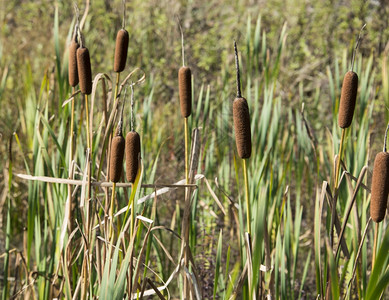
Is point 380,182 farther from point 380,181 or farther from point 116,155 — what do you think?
point 116,155

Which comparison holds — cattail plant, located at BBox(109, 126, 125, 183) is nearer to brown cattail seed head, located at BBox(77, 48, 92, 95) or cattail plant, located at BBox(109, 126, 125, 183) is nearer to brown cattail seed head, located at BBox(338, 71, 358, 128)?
brown cattail seed head, located at BBox(77, 48, 92, 95)

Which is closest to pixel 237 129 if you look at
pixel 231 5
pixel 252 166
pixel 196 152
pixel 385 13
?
pixel 196 152

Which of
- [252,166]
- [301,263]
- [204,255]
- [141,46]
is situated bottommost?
[301,263]

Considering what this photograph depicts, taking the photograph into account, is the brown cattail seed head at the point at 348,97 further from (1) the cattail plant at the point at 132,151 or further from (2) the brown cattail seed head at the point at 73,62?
(2) the brown cattail seed head at the point at 73,62

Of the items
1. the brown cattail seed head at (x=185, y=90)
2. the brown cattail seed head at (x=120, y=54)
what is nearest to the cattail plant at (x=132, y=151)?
the brown cattail seed head at (x=185, y=90)

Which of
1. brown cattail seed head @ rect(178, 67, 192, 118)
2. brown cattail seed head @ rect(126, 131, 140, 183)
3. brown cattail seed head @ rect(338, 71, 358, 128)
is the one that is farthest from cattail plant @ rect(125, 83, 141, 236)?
brown cattail seed head @ rect(338, 71, 358, 128)

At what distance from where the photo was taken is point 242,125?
957mm

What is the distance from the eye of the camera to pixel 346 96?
Result: 1087mm

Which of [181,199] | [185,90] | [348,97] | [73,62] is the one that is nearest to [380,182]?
[348,97]

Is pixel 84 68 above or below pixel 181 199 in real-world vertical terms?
above

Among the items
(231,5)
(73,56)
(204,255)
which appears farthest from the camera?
(231,5)

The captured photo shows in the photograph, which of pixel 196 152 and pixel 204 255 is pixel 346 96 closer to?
pixel 196 152

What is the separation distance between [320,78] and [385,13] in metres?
0.79

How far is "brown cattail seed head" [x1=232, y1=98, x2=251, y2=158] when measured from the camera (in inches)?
37.4
